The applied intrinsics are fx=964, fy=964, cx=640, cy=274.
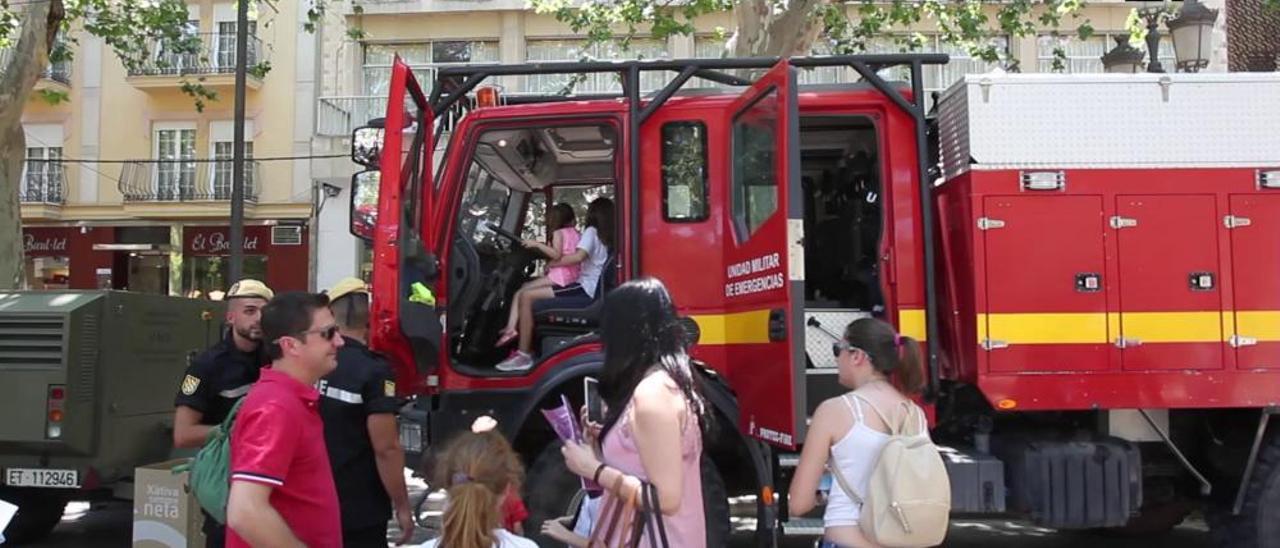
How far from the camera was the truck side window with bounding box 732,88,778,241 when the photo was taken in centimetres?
434

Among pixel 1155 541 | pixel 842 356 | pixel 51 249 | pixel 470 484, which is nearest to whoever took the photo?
pixel 470 484

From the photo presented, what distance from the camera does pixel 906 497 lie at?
9.59 feet

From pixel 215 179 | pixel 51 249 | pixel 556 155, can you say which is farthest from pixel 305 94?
pixel 556 155

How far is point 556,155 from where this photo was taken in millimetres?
5789

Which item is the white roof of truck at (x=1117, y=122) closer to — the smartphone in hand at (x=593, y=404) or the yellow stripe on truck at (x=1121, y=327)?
the yellow stripe on truck at (x=1121, y=327)

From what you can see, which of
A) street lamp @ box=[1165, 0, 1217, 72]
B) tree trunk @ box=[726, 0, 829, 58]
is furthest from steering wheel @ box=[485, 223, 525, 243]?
street lamp @ box=[1165, 0, 1217, 72]

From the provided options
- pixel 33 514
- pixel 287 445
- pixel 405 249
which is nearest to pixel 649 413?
pixel 287 445

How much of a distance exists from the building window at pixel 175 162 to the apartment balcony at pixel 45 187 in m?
2.31

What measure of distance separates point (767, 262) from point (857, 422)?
1316 mm

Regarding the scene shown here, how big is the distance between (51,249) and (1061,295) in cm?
2315

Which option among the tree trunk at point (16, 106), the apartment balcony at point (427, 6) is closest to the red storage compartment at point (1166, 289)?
the tree trunk at point (16, 106)

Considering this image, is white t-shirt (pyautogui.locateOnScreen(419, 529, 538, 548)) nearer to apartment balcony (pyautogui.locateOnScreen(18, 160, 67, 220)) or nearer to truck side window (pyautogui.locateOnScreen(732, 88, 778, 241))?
truck side window (pyautogui.locateOnScreen(732, 88, 778, 241))

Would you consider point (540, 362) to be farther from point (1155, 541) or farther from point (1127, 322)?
point (1155, 541)

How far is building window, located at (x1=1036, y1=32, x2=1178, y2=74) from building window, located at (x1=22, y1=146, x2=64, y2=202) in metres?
21.2
